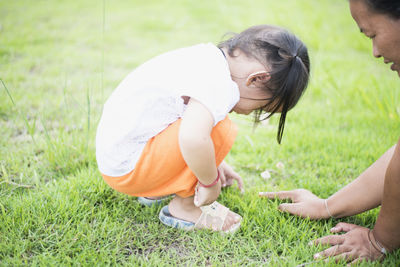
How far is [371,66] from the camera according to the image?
377cm

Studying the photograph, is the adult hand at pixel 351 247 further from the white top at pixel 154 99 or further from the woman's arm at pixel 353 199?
the white top at pixel 154 99

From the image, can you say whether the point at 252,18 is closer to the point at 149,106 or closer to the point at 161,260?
the point at 149,106

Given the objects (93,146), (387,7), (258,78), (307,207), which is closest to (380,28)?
(387,7)

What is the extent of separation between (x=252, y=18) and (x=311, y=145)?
2863 mm

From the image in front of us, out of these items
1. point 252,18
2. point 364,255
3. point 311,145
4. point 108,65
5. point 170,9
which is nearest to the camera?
point 364,255

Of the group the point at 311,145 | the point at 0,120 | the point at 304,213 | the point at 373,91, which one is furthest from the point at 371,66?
the point at 0,120

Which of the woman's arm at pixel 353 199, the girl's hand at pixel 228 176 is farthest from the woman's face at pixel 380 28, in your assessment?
the girl's hand at pixel 228 176

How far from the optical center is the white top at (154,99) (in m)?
1.29

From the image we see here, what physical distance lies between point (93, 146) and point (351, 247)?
155 centimetres

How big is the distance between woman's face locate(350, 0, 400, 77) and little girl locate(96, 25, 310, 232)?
250 mm

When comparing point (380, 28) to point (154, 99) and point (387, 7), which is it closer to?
point (387, 7)

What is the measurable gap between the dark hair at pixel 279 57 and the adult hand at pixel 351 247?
2.07 feet

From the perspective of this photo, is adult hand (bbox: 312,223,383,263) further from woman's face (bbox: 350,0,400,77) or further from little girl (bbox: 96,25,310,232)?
woman's face (bbox: 350,0,400,77)

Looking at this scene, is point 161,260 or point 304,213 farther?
point 304,213
